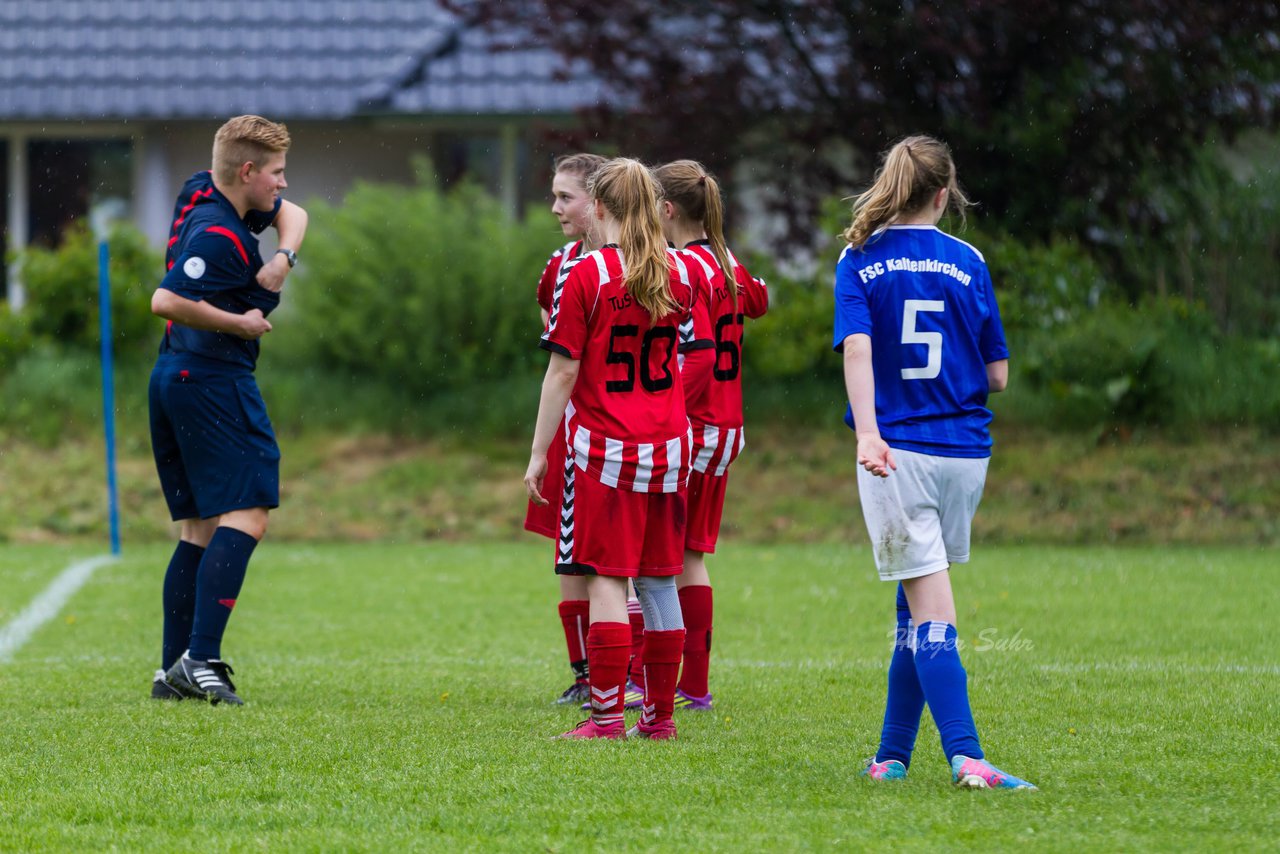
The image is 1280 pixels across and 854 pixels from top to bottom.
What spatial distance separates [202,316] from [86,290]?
459 inches

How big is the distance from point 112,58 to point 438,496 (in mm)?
7775

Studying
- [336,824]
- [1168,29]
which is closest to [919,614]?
[336,824]

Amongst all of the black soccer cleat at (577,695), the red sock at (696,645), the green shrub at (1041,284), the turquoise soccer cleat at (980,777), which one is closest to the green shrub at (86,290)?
the green shrub at (1041,284)

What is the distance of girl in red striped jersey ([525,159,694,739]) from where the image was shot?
16.3 feet

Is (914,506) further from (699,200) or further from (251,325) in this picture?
(251,325)

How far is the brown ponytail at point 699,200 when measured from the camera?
571 centimetres

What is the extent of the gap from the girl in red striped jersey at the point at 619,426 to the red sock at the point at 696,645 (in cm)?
63

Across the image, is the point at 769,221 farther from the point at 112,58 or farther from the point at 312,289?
the point at 112,58

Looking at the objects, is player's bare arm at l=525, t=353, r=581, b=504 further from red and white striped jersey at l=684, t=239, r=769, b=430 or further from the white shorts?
the white shorts

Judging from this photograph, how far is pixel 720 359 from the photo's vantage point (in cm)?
585

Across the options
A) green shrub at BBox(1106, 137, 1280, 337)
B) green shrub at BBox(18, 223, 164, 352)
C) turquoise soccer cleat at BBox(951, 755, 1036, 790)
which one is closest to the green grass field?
turquoise soccer cleat at BBox(951, 755, 1036, 790)

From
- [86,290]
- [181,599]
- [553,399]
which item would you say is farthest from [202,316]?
[86,290]

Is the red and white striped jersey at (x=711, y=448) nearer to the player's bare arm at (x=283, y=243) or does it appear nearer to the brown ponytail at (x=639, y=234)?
the brown ponytail at (x=639, y=234)

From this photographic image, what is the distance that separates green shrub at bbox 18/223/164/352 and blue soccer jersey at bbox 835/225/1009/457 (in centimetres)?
1305
